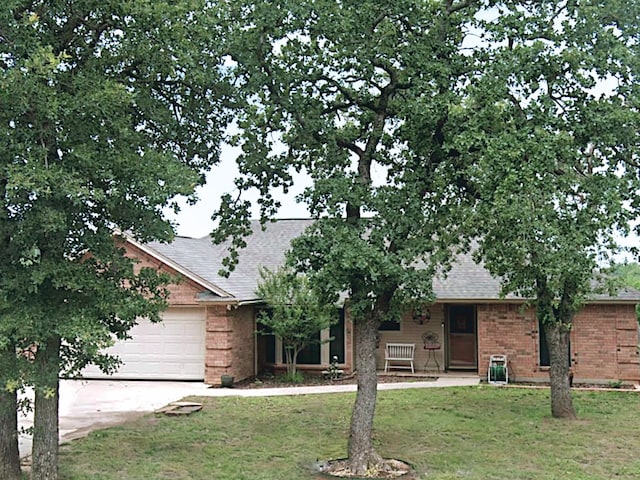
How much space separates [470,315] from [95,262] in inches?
500

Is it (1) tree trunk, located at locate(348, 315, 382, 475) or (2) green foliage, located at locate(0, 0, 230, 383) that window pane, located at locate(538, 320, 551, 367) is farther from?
(2) green foliage, located at locate(0, 0, 230, 383)

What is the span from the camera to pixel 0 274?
7473 millimetres

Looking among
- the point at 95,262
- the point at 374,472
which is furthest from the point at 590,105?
the point at 95,262

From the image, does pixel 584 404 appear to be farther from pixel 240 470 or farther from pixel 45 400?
pixel 45 400

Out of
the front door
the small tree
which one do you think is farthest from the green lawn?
the front door

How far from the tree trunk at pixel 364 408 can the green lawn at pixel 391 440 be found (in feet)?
2.20

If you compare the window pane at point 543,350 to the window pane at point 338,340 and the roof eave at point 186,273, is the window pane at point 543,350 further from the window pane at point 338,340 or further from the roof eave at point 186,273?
the roof eave at point 186,273

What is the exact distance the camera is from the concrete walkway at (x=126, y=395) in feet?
40.2

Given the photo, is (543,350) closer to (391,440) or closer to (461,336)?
(461,336)

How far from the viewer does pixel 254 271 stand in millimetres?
20000

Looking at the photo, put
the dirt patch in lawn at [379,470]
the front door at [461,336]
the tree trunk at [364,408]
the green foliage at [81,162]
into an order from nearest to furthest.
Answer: the green foliage at [81,162] → the dirt patch in lawn at [379,470] → the tree trunk at [364,408] → the front door at [461,336]

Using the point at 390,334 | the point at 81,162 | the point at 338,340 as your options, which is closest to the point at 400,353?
the point at 390,334

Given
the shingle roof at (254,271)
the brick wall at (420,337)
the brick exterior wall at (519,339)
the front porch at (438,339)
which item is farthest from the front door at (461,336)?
the brick exterior wall at (519,339)

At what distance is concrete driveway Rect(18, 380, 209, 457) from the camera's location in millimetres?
11844
